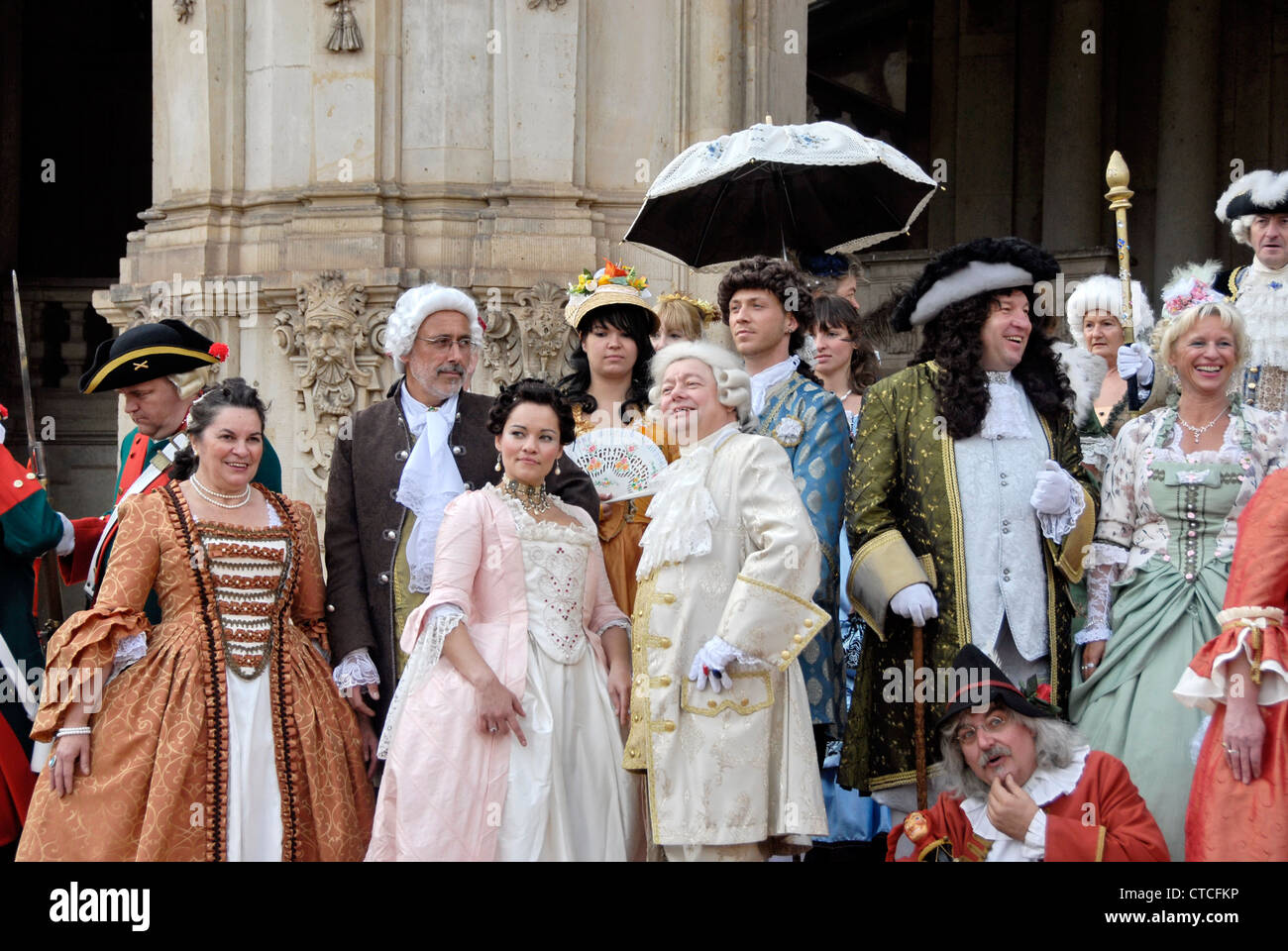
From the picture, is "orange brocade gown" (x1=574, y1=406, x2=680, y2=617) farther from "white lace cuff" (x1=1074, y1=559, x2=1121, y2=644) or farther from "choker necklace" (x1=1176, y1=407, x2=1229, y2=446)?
"choker necklace" (x1=1176, y1=407, x2=1229, y2=446)

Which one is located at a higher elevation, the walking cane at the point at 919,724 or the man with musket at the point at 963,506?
the man with musket at the point at 963,506

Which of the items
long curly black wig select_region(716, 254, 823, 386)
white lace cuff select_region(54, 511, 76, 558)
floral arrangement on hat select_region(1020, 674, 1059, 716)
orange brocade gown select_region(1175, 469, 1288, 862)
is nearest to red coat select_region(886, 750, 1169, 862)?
orange brocade gown select_region(1175, 469, 1288, 862)

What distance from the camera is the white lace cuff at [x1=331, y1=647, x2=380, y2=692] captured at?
4.83 metres

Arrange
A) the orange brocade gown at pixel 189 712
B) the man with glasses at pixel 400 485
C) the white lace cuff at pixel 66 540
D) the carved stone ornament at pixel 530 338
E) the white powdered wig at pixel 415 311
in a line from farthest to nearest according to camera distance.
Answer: the carved stone ornament at pixel 530 338
the white lace cuff at pixel 66 540
the white powdered wig at pixel 415 311
the man with glasses at pixel 400 485
the orange brocade gown at pixel 189 712

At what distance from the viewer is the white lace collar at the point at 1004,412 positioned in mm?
4844

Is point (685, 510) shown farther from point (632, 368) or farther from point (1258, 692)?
point (1258, 692)

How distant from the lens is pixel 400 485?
4961 millimetres

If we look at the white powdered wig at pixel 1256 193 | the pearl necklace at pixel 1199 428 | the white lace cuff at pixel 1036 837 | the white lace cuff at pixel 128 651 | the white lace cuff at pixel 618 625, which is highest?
the white powdered wig at pixel 1256 193

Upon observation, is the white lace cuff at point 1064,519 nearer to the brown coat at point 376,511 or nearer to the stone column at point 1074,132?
the brown coat at point 376,511

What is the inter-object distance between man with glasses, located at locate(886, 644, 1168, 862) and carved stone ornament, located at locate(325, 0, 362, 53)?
4.86m

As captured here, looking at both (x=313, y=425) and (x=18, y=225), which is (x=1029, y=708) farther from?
(x=18, y=225)

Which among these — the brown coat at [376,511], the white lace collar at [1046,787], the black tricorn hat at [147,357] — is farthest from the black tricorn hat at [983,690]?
the black tricorn hat at [147,357]

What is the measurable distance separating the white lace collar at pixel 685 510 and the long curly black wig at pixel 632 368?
89 cm

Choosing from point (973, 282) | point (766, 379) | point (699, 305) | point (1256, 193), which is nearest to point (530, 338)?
point (699, 305)
